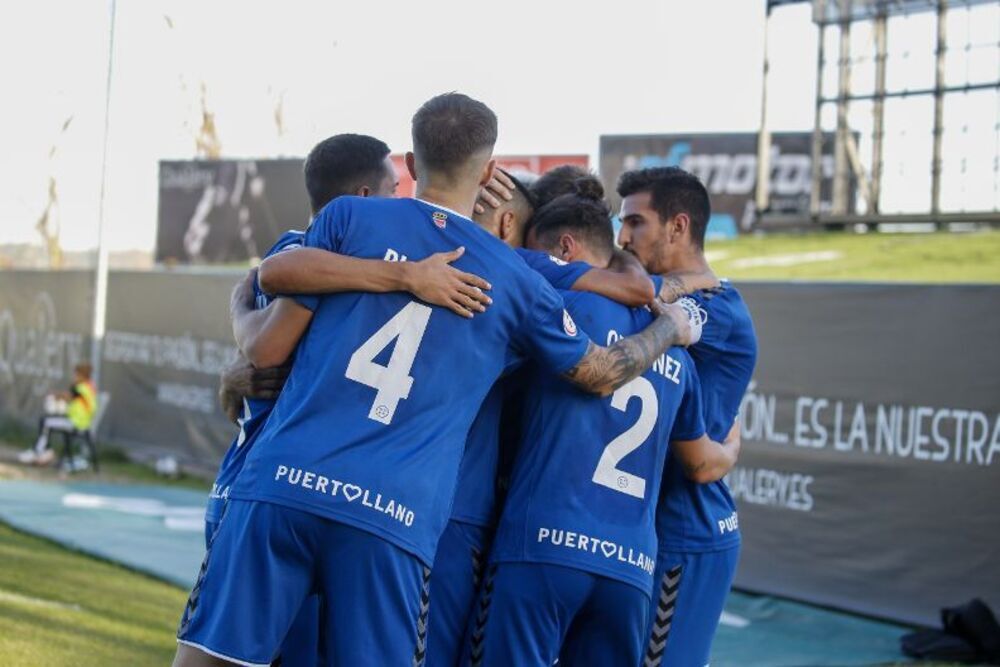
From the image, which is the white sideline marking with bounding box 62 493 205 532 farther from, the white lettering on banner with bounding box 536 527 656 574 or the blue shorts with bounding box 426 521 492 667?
the white lettering on banner with bounding box 536 527 656 574

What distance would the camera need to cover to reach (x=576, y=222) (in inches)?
169

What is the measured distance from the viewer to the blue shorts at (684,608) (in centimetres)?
438

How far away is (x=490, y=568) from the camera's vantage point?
4.00m

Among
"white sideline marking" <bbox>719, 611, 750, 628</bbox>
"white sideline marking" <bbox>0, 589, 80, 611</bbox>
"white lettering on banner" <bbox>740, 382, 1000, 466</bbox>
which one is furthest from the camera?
"white sideline marking" <bbox>719, 611, 750, 628</bbox>

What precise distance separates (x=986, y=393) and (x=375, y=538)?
21.9 ft

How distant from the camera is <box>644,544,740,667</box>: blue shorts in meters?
4.38

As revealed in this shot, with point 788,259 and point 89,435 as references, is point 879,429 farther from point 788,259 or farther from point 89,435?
point 788,259

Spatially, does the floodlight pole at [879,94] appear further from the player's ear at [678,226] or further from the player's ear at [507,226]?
the player's ear at [507,226]

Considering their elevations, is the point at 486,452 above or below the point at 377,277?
Answer: below

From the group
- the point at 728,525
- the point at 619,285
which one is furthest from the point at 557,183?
the point at 728,525

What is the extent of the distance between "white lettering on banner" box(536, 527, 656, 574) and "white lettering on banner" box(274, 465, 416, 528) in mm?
634

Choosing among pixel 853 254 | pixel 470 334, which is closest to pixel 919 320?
pixel 470 334

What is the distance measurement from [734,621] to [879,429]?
1663 mm

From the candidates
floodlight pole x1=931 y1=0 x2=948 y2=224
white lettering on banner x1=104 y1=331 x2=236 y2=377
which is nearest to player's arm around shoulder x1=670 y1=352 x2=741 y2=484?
white lettering on banner x1=104 y1=331 x2=236 y2=377
